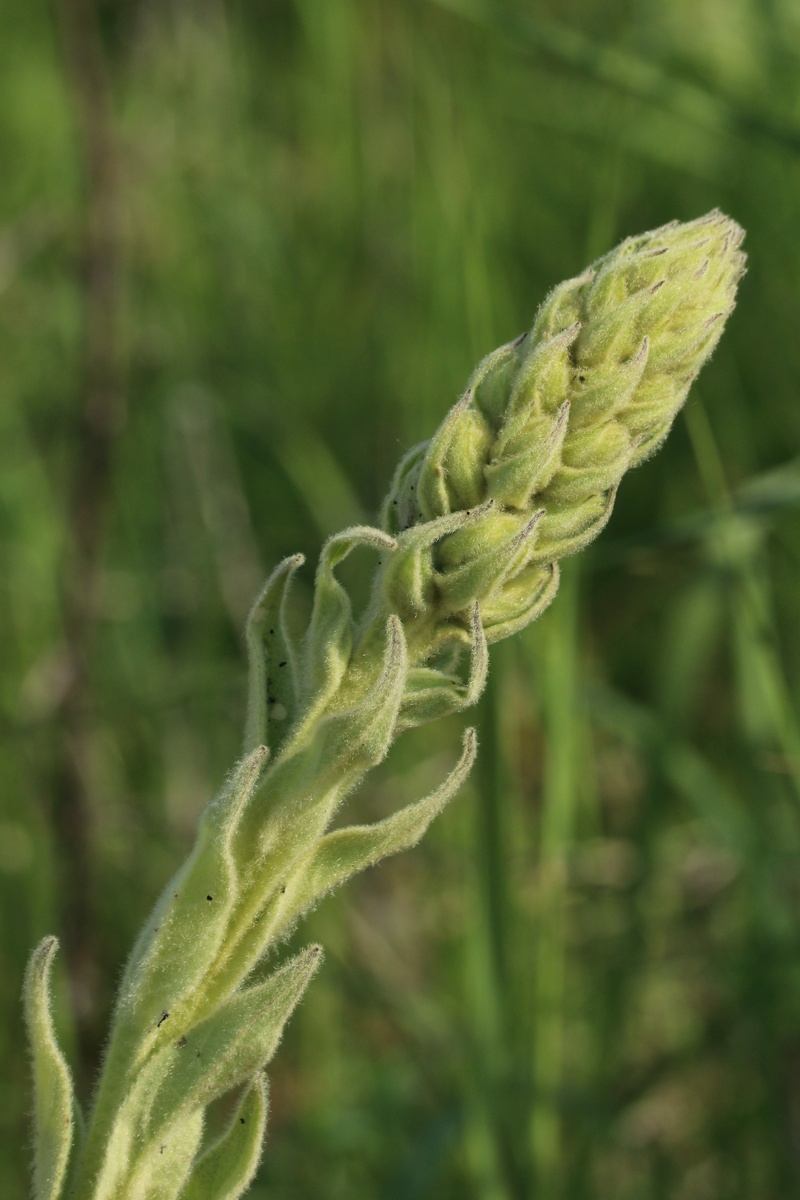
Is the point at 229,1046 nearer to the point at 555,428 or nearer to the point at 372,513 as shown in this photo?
the point at 555,428

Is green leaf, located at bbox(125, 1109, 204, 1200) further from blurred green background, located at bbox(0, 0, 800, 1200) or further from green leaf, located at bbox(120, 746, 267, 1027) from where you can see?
blurred green background, located at bbox(0, 0, 800, 1200)

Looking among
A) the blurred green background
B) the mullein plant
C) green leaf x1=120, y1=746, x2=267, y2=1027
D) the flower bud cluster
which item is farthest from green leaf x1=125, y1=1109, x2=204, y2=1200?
the blurred green background

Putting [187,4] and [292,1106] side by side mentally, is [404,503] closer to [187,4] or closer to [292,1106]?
[292,1106]

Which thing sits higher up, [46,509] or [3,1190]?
[46,509]

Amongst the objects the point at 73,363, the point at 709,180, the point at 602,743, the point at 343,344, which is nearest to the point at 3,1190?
the point at 602,743

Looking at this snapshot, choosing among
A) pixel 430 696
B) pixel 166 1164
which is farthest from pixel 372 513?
pixel 166 1164

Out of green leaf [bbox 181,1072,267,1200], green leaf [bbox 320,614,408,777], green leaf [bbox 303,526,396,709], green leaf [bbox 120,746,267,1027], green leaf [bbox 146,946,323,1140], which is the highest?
green leaf [bbox 303,526,396,709]
